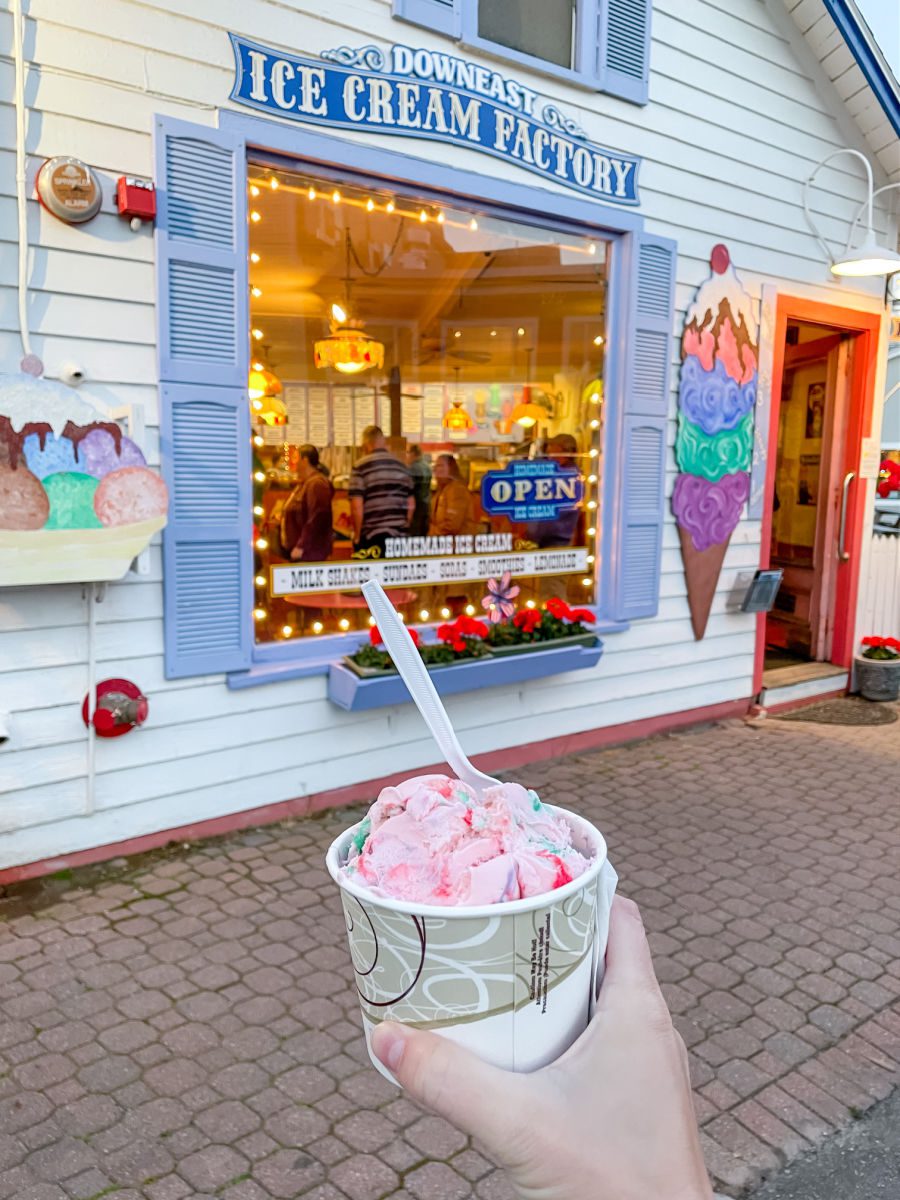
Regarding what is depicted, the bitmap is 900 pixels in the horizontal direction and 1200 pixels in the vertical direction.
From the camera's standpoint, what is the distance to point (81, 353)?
12.0 feet

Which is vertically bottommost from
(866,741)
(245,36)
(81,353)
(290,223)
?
(866,741)

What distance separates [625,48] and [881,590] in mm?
4999

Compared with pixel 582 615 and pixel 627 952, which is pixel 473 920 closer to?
pixel 627 952

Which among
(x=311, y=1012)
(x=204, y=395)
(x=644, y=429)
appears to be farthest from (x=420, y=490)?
(x=311, y=1012)

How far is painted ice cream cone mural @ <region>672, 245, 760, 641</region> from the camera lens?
602cm

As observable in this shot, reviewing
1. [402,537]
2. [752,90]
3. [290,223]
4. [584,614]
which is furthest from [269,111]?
[752,90]

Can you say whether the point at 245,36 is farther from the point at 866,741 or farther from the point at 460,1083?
the point at 866,741

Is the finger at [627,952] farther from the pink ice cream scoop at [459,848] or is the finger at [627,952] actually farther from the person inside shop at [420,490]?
the person inside shop at [420,490]

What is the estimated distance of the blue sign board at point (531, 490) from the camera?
5.62 metres

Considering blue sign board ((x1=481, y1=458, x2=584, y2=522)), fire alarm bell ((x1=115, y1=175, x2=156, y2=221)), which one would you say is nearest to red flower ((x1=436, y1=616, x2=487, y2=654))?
blue sign board ((x1=481, y1=458, x2=584, y2=522))

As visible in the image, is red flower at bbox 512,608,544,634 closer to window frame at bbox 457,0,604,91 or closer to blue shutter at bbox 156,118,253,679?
blue shutter at bbox 156,118,253,679

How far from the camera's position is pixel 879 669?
7.37 meters

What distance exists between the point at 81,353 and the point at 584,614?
3216 mm

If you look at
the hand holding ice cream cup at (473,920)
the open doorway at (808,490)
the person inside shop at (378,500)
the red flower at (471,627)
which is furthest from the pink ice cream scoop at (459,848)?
the open doorway at (808,490)
